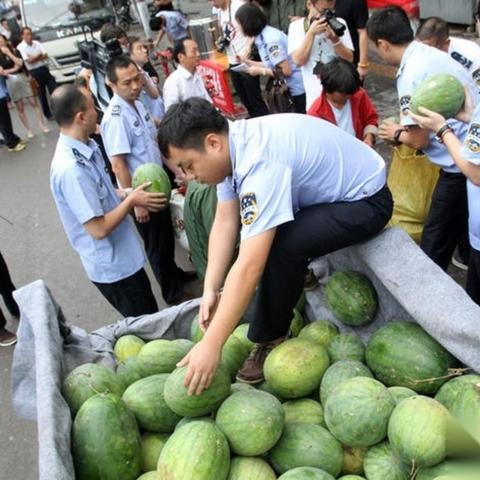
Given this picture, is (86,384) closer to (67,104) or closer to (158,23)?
(67,104)

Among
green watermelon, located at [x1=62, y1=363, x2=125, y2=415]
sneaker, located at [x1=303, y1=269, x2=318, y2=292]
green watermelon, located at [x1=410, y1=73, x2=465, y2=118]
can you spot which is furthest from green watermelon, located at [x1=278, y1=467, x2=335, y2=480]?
green watermelon, located at [x1=410, y1=73, x2=465, y2=118]

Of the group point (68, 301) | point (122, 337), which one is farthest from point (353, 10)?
point (122, 337)

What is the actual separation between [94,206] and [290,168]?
55.3 inches

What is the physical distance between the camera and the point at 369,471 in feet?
6.53

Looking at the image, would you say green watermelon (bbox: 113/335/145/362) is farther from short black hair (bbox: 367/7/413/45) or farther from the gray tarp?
short black hair (bbox: 367/7/413/45)

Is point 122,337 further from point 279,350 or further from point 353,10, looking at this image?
point 353,10

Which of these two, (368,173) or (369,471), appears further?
(368,173)

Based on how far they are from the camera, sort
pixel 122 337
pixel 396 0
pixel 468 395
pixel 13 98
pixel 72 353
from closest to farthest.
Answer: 1. pixel 468 395
2. pixel 72 353
3. pixel 122 337
4. pixel 396 0
5. pixel 13 98

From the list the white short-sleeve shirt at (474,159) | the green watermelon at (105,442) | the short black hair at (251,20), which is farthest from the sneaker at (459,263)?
the short black hair at (251,20)

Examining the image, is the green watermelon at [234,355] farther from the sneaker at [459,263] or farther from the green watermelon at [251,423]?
the sneaker at [459,263]

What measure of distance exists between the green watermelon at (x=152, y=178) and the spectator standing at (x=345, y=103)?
4.05ft

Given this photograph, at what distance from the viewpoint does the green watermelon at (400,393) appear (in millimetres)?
2103

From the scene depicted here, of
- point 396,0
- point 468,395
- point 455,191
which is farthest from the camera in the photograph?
point 396,0

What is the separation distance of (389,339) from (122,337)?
141cm
